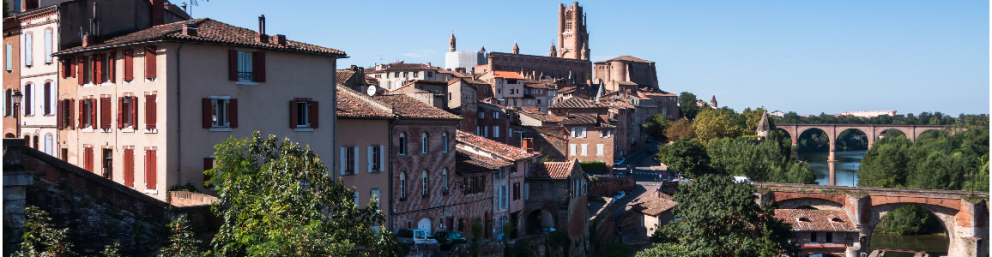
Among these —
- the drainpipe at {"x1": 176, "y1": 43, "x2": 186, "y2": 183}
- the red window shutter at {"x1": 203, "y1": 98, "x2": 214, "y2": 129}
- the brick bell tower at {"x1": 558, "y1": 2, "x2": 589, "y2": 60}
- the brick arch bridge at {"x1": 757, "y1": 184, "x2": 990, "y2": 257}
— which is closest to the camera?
the drainpipe at {"x1": 176, "y1": 43, "x2": 186, "y2": 183}

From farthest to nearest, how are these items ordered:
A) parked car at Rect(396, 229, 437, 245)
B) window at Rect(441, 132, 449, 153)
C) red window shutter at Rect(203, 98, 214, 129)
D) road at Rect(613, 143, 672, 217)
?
road at Rect(613, 143, 672, 217) < window at Rect(441, 132, 449, 153) < parked car at Rect(396, 229, 437, 245) < red window shutter at Rect(203, 98, 214, 129)

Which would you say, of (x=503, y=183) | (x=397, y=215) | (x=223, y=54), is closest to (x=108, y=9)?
(x=223, y=54)

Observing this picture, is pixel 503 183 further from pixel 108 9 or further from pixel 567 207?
pixel 108 9

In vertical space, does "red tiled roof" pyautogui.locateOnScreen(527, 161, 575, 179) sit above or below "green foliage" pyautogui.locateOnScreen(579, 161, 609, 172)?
above

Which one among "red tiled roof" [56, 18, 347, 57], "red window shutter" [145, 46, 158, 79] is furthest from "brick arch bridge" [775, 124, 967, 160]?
"red window shutter" [145, 46, 158, 79]

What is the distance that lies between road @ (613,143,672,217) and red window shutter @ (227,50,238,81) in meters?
29.6

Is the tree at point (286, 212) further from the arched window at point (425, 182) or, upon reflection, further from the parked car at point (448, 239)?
the arched window at point (425, 182)

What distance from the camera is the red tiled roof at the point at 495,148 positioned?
106ft

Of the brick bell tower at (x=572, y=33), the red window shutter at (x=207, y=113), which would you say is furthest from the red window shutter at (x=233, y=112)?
the brick bell tower at (x=572, y=33)

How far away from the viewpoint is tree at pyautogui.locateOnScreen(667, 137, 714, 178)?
196 ft

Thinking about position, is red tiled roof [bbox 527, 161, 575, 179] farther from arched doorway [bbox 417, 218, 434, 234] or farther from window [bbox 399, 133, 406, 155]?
window [bbox 399, 133, 406, 155]

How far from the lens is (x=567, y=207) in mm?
32469

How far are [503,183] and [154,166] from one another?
619 inches

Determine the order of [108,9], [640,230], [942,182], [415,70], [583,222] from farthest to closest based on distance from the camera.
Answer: [415,70]
[942,182]
[640,230]
[583,222]
[108,9]
